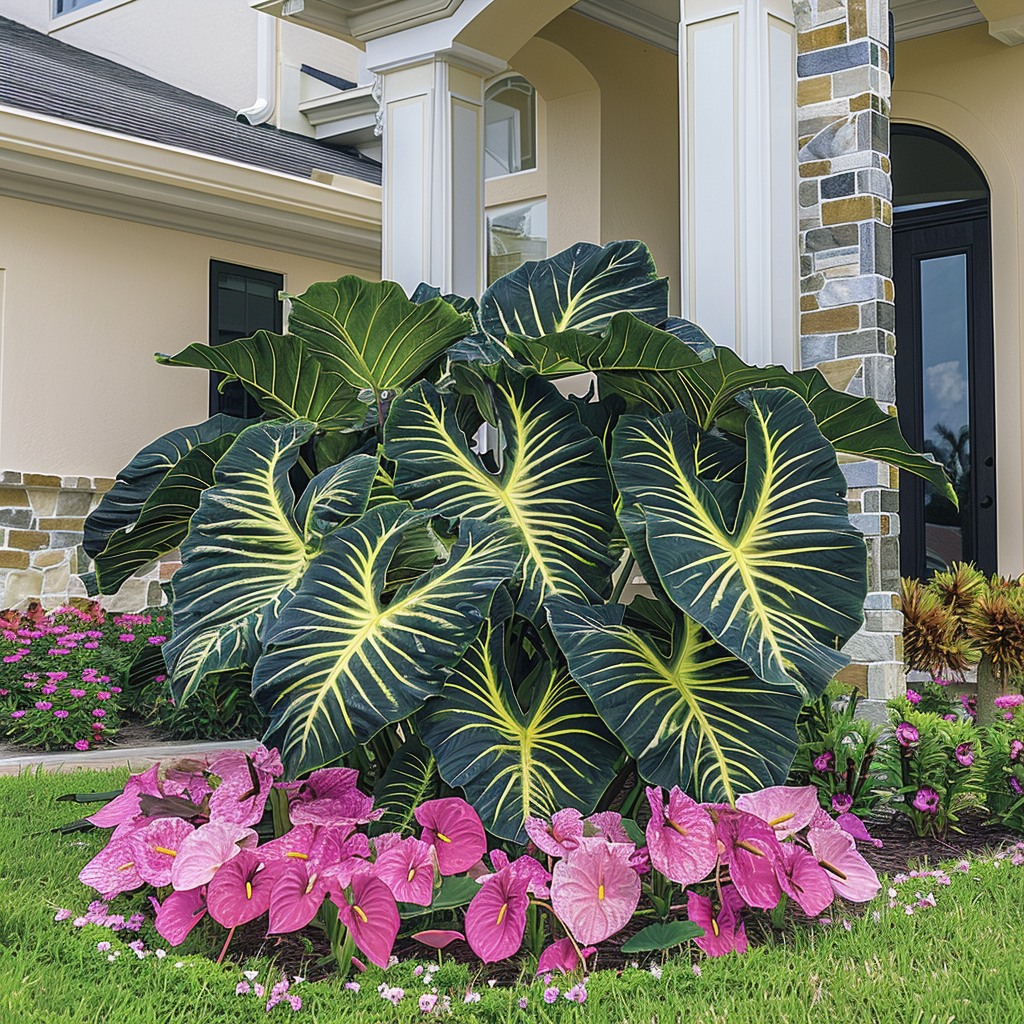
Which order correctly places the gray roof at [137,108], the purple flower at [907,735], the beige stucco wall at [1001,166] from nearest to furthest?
1. the purple flower at [907,735]
2. the beige stucco wall at [1001,166]
3. the gray roof at [137,108]

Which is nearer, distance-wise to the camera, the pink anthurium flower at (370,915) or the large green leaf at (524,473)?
the pink anthurium flower at (370,915)

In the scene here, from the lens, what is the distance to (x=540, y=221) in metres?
6.91

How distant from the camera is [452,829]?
8.07 feet

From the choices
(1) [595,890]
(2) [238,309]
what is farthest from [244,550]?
(2) [238,309]

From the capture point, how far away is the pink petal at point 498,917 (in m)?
2.22

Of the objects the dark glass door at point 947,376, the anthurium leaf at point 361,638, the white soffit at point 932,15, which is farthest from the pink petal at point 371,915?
the white soffit at point 932,15

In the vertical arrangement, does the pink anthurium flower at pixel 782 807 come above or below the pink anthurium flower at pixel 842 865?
above

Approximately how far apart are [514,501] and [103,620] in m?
4.03

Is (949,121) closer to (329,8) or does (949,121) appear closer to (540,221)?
(540,221)

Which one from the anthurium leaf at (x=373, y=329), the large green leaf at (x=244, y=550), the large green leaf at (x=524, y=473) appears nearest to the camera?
the large green leaf at (x=244, y=550)

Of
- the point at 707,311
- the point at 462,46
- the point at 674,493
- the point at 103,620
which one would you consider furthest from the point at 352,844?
the point at 103,620

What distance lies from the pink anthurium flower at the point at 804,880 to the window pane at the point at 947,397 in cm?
388

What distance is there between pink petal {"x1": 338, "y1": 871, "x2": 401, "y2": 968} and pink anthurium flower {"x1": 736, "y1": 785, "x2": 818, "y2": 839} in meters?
0.70

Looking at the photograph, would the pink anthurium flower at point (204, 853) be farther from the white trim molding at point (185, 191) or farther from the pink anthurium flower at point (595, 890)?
the white trim molding at point (185, 191)
